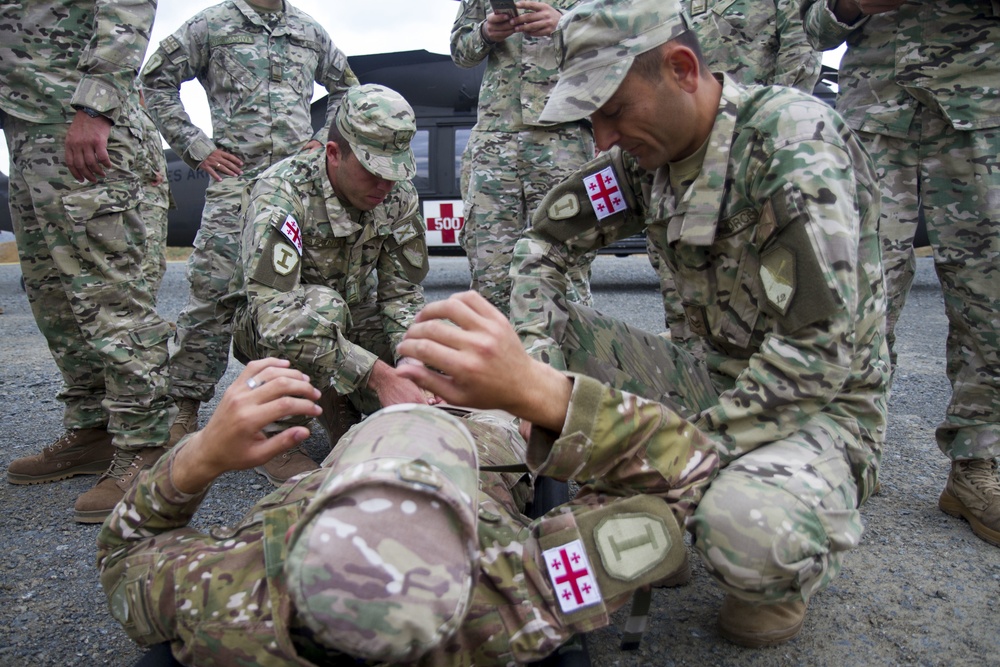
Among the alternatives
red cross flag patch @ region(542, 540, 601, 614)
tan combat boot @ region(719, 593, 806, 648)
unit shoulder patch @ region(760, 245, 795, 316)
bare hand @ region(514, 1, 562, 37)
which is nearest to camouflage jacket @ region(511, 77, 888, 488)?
unit shoulder patch @ region(760, 245, 795, 316)

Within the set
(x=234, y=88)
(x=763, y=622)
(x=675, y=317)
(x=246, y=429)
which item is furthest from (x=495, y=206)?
(x=246, y=429)

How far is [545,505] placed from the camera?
1894mm

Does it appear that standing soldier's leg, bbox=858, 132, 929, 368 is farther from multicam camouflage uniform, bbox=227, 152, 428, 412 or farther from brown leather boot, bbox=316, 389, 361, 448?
brown leather boot, bbox=316, 389, 361, 448

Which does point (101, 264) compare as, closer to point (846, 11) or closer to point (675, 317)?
point (675, 317)

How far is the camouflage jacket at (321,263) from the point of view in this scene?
264 centimetres

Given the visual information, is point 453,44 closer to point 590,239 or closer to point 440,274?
point 590,239

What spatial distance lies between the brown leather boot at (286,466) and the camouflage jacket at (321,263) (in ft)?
1.24

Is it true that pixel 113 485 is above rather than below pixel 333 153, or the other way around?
below

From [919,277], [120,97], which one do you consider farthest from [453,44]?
[919,277]

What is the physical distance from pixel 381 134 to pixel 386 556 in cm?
197

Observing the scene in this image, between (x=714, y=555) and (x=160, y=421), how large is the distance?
200 centimetres

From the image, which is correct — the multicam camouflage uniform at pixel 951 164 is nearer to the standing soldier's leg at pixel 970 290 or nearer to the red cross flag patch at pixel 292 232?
the standing soldier's leg at pixel 970 290

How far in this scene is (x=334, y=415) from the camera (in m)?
3.04

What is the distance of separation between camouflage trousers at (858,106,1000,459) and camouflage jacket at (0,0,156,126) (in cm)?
249
